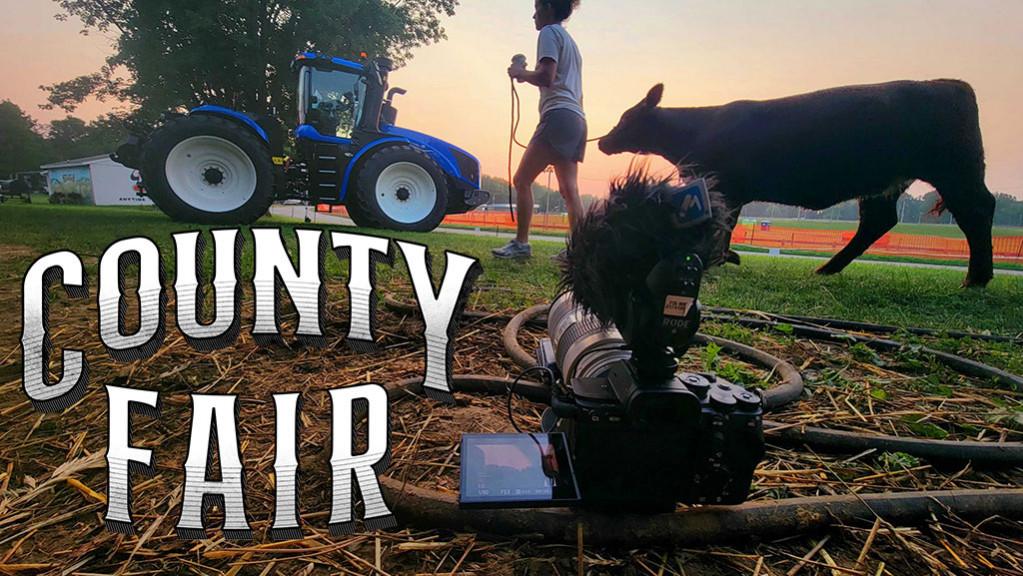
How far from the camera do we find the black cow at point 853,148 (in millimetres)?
3455

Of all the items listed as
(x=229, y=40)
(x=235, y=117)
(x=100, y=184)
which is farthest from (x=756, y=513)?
(x=100, y=184)

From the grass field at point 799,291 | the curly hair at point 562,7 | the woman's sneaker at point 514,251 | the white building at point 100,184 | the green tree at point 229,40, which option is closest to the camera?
the grass field at point 799,291

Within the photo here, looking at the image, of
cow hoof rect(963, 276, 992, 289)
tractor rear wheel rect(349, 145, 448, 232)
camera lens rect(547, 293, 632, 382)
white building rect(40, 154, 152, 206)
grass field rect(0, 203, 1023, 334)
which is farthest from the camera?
white building rect(40, 154, 152, 206)

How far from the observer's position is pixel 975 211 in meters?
3.64

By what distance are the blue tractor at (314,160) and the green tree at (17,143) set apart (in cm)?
3063

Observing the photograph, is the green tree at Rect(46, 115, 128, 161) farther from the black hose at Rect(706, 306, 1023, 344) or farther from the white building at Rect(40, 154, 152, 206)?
the black hose at Rect(706, 306, 1023, 344)

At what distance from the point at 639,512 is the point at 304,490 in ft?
2.40

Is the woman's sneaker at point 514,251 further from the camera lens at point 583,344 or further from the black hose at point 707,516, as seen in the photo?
the black hose at point 707,516

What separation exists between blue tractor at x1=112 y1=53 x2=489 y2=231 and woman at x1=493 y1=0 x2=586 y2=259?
134 inches

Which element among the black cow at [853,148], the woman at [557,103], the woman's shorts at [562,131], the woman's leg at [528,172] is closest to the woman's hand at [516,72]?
the woman at [557,103]

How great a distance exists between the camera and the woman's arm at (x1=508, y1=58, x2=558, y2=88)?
327 centimetres

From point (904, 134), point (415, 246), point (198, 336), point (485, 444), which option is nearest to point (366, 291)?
point (415, 246)

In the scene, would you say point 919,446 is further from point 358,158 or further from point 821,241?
point 821,241

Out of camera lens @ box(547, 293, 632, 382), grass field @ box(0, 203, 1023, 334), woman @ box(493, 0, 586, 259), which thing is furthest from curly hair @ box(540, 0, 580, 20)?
camera lens @ box(547, 293, 632, 382)
